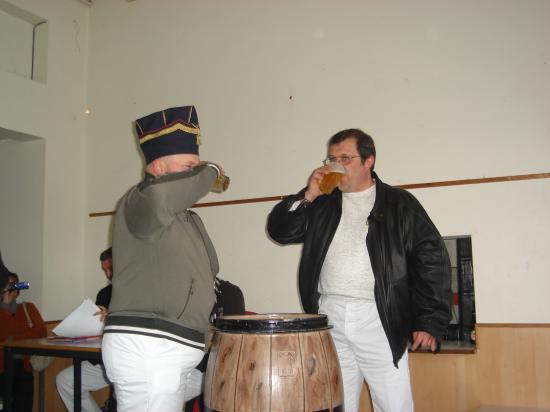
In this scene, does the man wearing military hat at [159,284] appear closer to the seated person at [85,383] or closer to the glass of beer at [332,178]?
the glass of beer at [332,178]

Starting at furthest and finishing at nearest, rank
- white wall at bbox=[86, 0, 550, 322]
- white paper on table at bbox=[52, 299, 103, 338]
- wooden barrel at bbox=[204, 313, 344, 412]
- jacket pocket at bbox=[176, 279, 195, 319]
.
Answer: white wall at bbox=[86, 0, 550, 322] < white paper on table at bbox=[52, 299, 103, 338] < jacket pocket at bbox=[176, 279, 195, 319] < wooden barrel at bbox=[204, 313, 344, 412]

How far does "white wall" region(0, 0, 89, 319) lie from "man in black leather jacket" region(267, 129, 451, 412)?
8.96 ft

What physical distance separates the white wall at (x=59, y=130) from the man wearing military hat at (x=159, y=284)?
3.06m

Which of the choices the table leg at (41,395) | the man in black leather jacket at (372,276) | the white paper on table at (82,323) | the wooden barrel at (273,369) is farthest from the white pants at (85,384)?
the wooden barrel at (273,369)

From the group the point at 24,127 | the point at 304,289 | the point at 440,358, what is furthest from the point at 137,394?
the point at 24,127

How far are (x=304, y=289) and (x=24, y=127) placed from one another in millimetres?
3001

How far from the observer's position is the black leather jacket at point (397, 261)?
2.04m

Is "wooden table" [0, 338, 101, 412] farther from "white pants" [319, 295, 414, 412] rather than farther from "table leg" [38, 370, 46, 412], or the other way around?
"white pants" [319, 295, 414, 412]

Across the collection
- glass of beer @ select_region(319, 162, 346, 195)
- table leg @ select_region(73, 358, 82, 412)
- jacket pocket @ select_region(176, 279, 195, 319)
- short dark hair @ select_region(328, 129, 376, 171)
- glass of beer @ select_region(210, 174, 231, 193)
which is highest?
short dark hair @ select_region(328, 129, 376, 171)

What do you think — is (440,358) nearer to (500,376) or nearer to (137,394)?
(500,376)

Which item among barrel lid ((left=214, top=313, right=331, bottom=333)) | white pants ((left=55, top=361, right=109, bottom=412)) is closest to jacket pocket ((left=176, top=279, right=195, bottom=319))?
barrel lid ((left=214, top=313, right=331, bottom=333))

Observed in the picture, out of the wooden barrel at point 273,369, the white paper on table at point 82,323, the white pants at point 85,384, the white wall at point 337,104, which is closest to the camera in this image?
the wooden barrel at point 273,369

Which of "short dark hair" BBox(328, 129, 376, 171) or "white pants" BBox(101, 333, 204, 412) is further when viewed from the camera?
"short dark hair" BBox(328, 129, 376, 171)

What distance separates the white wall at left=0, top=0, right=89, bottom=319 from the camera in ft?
13.7
